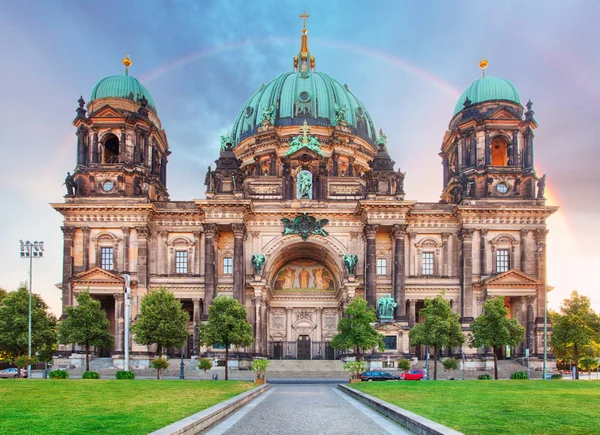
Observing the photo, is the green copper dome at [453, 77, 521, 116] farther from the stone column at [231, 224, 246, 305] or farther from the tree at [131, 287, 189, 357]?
the tree at [131, 287, 189, 357]

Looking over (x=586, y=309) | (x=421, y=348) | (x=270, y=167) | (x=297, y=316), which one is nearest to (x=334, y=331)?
(x=297, y=316)

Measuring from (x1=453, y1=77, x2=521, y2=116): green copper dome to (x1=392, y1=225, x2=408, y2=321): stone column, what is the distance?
56.8 ft

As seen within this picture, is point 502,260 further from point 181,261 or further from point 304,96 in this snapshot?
point 304,96

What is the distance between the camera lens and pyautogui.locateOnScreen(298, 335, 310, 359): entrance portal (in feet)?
232

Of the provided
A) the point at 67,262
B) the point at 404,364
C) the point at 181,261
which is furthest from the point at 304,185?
the point at 67,262

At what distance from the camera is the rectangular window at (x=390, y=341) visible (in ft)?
199

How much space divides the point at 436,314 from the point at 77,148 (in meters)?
40.8

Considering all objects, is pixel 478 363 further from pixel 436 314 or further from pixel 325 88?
pixel 325 88

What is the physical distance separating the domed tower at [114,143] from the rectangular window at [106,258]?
5.77 meters

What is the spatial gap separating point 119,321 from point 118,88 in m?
25.3

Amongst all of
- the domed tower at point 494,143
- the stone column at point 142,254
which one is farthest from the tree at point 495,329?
the stone column at point 142,254

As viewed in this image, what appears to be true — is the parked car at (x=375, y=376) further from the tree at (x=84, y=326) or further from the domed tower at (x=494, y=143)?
the domed tower at (x=494, y=143)

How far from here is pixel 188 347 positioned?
219 ft

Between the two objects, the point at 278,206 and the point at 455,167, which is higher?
the point at 455,167
